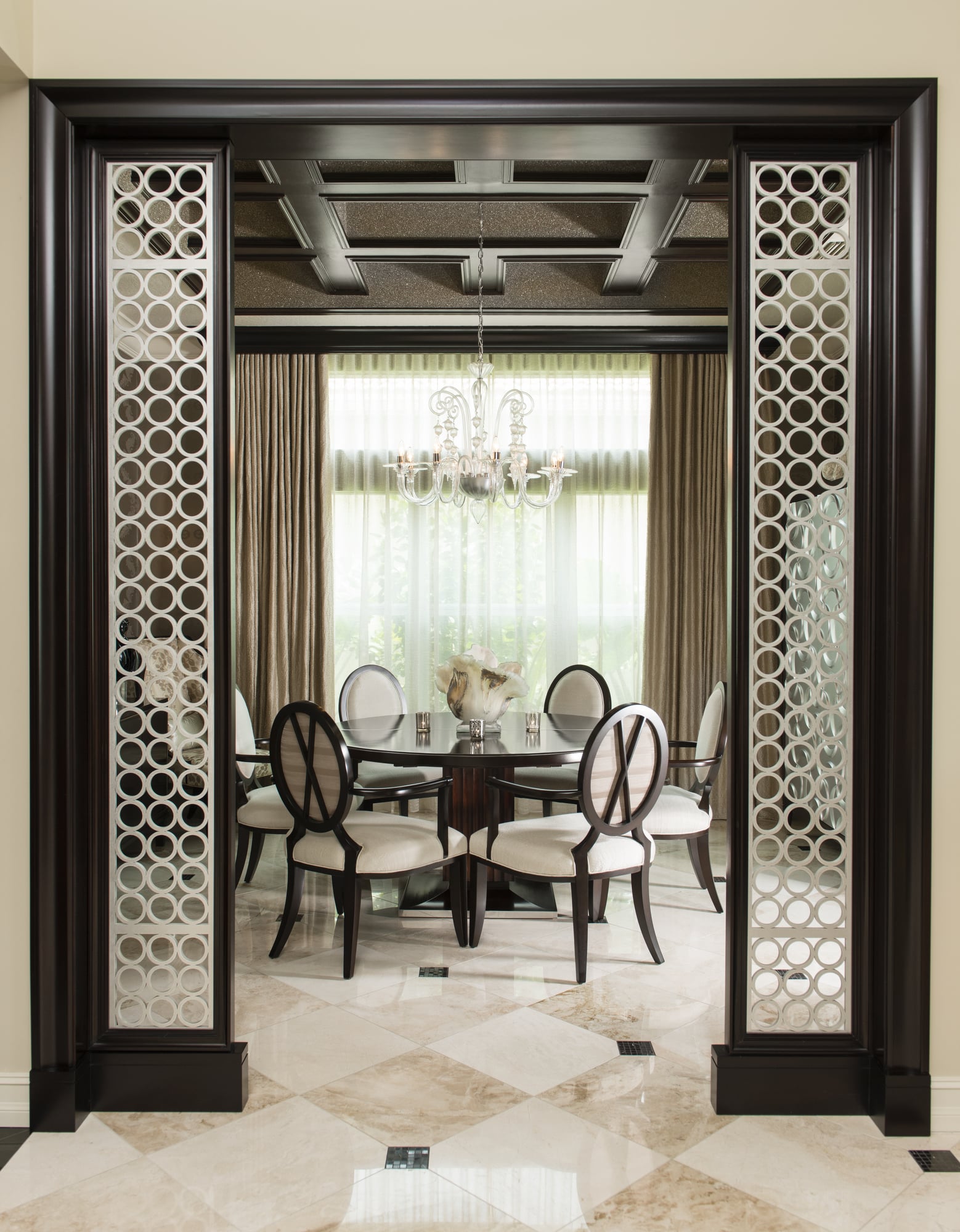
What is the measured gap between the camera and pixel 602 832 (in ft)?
10.9

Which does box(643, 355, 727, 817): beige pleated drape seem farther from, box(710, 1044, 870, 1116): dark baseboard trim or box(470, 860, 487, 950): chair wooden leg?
box(710, 1044, 870, 1116): dark baseboard trim

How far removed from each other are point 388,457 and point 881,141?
3847 millimetres

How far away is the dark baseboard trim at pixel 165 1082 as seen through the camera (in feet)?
8.09

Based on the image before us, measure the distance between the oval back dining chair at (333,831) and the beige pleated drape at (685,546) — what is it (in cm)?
263

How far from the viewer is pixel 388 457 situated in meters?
5.94

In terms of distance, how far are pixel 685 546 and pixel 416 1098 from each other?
4001mm

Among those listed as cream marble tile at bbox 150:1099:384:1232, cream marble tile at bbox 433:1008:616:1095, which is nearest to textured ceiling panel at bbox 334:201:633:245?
cream marble tile at bbox 433:1008:616:1095

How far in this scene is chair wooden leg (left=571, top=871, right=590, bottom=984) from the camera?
328 centimetres

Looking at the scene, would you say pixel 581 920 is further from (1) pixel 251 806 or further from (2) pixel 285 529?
(2) pixel 285 529

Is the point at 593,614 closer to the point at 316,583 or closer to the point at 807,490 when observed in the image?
the point at 316,583

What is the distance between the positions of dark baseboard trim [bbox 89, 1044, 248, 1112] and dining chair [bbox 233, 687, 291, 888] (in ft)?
4.39

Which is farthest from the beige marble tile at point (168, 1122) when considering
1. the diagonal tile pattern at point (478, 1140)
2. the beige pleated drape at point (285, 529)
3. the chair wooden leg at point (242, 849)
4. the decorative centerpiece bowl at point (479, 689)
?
the beige pleated drape at point (285, 529)

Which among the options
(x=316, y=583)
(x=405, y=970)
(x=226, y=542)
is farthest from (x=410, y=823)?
(x=316, y=583)

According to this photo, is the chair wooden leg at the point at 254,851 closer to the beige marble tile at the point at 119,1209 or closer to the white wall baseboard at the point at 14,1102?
the white wall baseboard at the point at 14,1102
